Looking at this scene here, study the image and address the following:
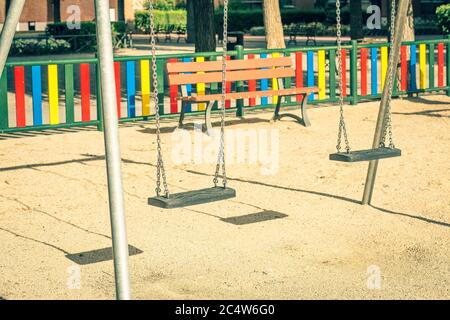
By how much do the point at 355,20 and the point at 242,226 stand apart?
80.1 ft

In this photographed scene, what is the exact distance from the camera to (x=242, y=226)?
8844 millimetres

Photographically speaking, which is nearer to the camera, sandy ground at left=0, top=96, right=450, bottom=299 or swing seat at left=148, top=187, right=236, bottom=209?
sandy ground at left=0, top=96, right=450, bottom=299

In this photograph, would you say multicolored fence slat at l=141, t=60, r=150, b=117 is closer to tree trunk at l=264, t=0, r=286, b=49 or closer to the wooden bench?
the wooden bench

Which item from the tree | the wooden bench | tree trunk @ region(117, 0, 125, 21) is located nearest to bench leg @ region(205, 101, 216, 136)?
the wooden bench

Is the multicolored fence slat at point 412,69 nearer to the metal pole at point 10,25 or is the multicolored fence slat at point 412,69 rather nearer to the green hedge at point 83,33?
the metal pole at point 10,25

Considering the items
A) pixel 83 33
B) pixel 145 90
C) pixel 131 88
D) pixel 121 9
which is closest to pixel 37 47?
pixel 83 33

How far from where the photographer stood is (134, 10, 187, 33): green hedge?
51719 mm

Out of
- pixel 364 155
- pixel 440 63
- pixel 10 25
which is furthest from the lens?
pixel 440 63

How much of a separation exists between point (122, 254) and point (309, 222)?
3337 millimetres

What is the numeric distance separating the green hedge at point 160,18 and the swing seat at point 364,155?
42553mm

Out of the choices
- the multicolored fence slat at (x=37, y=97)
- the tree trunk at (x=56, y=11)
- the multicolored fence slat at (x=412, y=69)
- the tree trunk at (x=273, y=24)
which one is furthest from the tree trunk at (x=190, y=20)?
the multicolored fence slat at (x=37, y=97)

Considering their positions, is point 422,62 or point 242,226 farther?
point 422,62

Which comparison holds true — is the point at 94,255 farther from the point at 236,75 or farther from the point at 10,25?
the point at 236,75

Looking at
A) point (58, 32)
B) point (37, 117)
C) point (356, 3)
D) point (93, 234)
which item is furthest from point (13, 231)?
point (58, 32)
